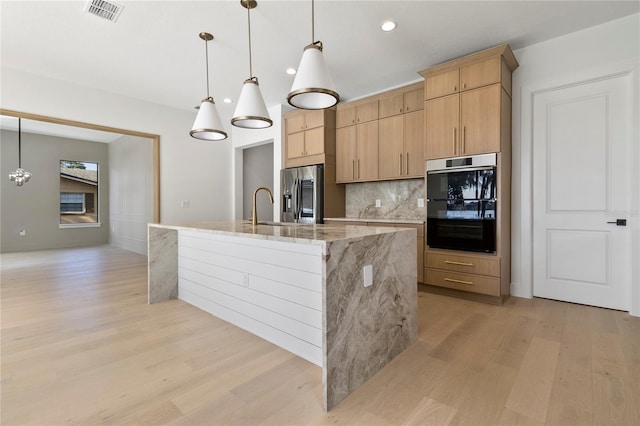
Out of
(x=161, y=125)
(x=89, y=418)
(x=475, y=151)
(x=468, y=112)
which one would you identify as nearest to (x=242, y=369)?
(x=89, y=418)

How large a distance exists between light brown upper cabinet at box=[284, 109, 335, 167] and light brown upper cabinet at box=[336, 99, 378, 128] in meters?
0.15

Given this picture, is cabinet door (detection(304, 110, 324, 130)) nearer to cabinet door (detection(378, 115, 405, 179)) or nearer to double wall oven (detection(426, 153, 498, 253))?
cabinet door (detection(378, 115, 405, 179))

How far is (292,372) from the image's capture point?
1896 millimetres

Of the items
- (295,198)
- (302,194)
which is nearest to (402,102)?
(302,194)

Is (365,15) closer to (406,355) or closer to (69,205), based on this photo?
(406,355)

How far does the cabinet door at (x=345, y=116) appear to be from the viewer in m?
4.64

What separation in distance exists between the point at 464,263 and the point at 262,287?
219 cm

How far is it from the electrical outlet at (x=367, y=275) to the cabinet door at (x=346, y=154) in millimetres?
2917

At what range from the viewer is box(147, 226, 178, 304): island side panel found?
3.25m

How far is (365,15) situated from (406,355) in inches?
112

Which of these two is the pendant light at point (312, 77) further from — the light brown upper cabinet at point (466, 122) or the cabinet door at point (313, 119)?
the cabinet door at point (313, 119)

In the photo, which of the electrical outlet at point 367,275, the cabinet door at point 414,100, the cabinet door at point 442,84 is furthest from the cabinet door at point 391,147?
the electrical outlet at point 367,275

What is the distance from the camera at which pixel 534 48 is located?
130 inches

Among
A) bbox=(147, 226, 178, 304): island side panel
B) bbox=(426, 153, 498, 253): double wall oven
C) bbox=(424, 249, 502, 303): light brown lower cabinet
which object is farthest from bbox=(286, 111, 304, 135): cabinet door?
bbox=(424, 249, 502, 303): light brown lower cabinet
